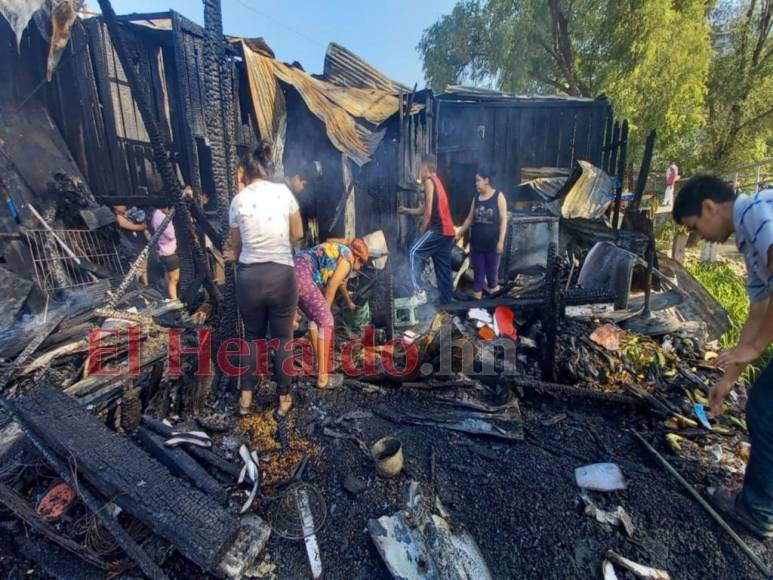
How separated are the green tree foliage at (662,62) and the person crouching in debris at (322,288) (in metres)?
12.6

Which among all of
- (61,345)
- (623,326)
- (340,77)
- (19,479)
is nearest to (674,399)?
(623,326)

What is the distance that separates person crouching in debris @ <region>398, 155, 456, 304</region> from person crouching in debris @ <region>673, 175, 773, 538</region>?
3.25 m

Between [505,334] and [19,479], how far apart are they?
14.1 feet

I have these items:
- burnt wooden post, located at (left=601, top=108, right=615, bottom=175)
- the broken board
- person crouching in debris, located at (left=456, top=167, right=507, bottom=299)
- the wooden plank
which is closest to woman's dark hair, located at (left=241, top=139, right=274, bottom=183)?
the wooden plank

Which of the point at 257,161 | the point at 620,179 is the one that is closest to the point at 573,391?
the point at 257,161

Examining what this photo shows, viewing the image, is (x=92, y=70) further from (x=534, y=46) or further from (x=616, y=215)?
(x=534, y=46)

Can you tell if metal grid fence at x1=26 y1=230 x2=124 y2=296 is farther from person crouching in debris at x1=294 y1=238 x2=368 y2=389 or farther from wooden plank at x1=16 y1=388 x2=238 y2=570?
person crouching in debris at x1=294 y1=238 x2=368 y2=389

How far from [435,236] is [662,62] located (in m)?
12.0

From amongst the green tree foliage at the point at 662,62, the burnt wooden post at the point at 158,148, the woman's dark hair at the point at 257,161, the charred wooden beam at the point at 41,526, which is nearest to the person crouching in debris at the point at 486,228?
the woman's dark hair at the point at 257,161

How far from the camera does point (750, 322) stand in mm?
2457

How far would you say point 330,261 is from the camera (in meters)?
4.10

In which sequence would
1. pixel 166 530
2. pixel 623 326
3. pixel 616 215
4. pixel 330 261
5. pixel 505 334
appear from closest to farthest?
pixel 166 530
pixel 330 261
pixel 505 334
pixel 623 326
pixel 616 215

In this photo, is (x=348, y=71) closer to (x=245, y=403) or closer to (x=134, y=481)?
(x=245, y=403)

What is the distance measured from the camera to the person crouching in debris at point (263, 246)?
3.00 m
